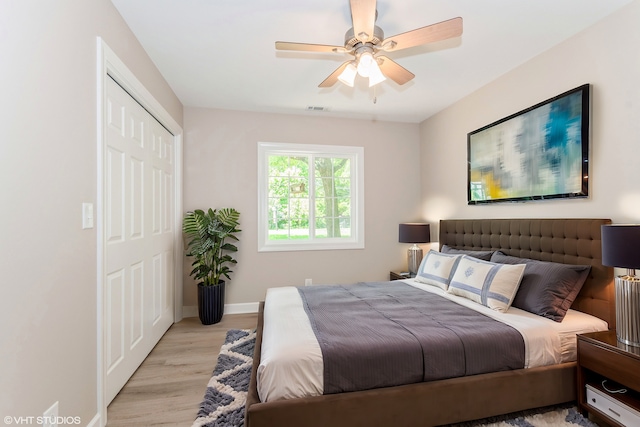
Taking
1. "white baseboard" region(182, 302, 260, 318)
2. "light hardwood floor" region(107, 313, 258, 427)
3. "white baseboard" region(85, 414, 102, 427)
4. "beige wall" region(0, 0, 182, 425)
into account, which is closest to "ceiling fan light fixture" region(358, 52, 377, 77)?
"beige wall" region(0, 0, 182, 425)

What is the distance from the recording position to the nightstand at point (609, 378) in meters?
1.57

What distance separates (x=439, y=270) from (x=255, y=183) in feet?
8.22

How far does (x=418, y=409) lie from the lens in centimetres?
165

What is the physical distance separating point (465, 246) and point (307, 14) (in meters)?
2.85

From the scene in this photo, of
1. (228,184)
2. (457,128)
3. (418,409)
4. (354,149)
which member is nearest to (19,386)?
(418,409)

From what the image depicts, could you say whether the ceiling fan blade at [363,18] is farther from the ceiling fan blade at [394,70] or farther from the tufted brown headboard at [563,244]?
the tufted brown headboard at [563,244]

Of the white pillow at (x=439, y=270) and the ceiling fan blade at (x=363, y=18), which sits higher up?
the ceiling fan blade at (x=363, y=18)

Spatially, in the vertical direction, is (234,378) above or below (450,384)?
below

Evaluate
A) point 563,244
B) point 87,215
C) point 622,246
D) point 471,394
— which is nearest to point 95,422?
point 87,215

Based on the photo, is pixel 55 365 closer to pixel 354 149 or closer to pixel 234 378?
pixel 234 378

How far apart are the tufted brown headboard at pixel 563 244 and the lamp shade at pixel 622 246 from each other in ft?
1.52

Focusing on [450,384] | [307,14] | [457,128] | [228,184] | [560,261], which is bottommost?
[450,384]

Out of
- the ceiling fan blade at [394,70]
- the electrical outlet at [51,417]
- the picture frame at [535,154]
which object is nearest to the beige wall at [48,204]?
the electrical outlet at [51,417]

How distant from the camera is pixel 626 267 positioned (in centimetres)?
167
